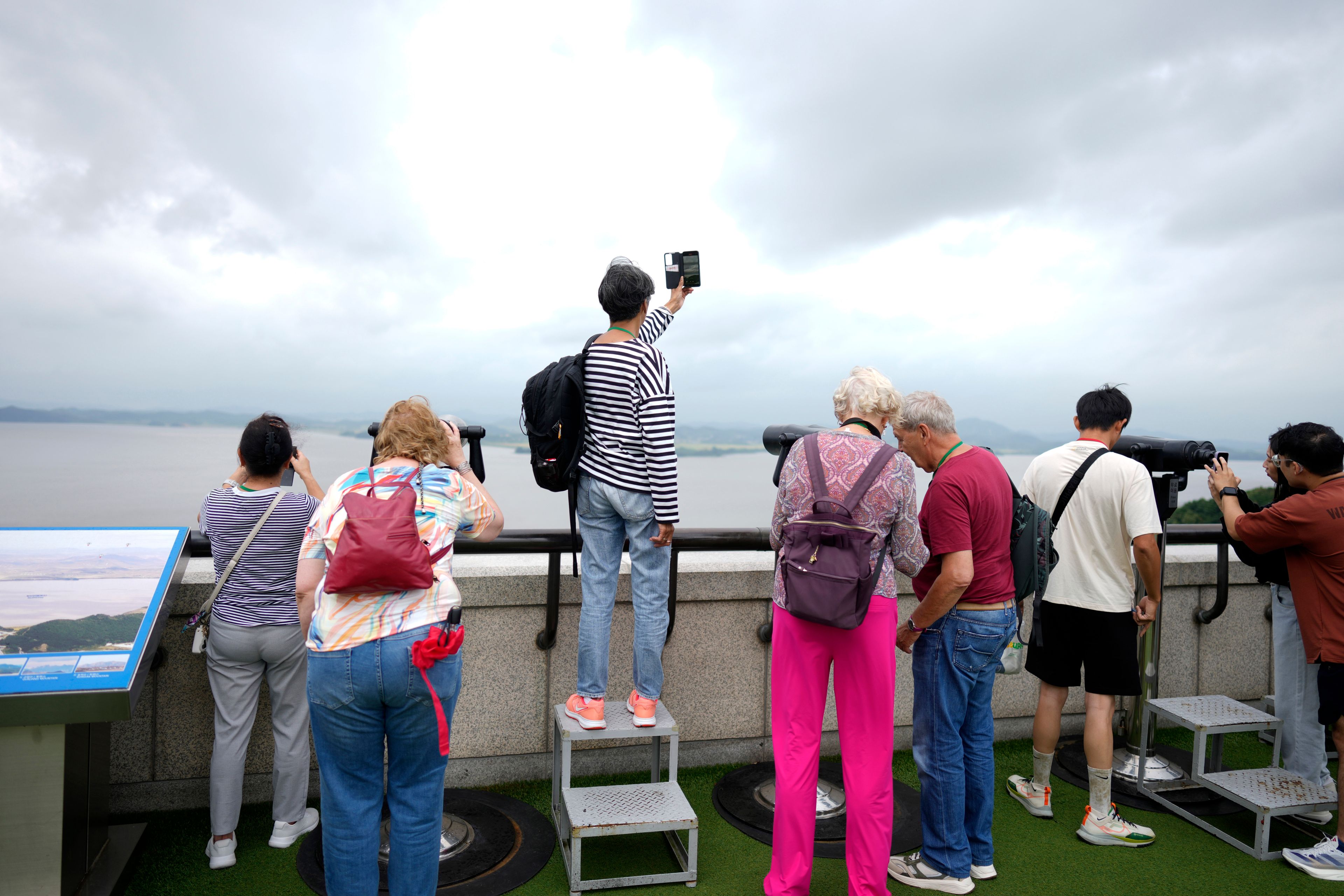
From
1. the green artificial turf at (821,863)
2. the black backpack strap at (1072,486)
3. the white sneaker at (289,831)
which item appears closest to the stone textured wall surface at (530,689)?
the green artificial turf at (821,863)

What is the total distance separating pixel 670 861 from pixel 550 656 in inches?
42.4

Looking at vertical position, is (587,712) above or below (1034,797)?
above

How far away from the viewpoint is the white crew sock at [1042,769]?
3.79m

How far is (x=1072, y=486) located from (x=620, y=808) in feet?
7.90

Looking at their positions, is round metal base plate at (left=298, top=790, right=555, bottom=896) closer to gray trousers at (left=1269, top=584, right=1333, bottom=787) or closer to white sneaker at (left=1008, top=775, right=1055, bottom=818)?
white sneaker at (left=1008, top=775, right=1055, bottom=818)

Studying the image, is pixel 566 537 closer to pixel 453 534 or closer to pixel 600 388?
pixel 600 388

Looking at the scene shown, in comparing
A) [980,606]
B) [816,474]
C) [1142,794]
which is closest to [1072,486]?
[980,606]

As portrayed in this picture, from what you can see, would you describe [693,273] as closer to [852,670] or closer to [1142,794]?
[852,670]

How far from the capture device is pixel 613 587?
128 inches

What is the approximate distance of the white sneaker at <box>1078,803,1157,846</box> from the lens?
356 centimetres

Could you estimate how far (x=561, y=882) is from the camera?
315 centimetres

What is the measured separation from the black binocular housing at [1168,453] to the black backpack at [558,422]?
2.69 meters

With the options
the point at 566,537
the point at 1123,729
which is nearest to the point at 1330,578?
the point at 1123,729

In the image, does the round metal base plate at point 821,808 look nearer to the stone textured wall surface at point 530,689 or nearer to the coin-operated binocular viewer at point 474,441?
the stone textured wall surface at point 530,689
